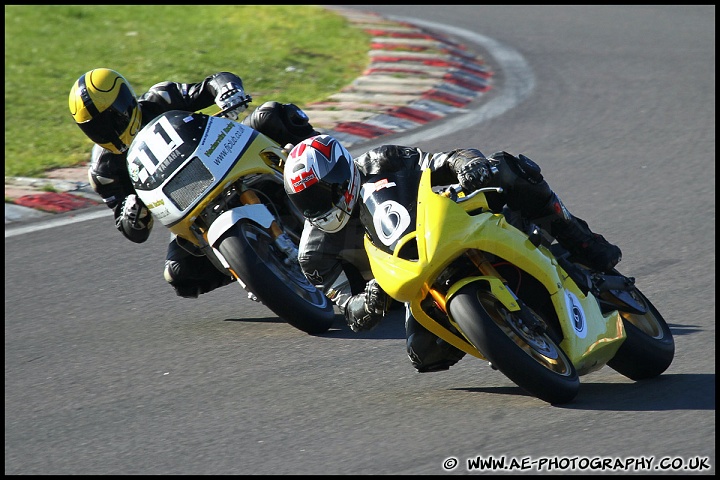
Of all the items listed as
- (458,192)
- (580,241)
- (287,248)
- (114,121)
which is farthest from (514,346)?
(114,121)

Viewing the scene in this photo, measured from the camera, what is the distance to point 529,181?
532cm

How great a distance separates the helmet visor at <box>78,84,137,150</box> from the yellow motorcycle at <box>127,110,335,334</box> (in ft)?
0.92

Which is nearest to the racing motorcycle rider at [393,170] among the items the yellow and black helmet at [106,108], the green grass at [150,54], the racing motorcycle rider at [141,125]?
the racing motorcycle rider at [141,125]

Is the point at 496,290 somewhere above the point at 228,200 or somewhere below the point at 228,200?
above

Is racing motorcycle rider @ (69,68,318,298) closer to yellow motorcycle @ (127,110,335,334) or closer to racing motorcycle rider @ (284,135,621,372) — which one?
yellow motorcycle @ (127,110,335,334)

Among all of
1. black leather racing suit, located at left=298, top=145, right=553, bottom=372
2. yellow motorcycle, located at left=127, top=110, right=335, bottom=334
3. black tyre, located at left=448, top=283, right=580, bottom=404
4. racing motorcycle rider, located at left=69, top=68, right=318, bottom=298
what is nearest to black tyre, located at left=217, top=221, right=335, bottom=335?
yellow motorcycle, located at left=127, top=110, right=335, bottom=334

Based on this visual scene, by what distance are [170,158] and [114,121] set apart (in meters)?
0.58

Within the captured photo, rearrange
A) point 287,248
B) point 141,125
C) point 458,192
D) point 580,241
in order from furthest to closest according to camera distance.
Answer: point 141,125 → point 287,248 → point 580,241 → point 458,192

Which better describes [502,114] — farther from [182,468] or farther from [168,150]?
[182,468]

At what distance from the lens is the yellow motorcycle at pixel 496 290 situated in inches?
186

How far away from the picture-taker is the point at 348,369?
5.92 meters

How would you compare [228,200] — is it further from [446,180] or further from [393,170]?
[446,180]

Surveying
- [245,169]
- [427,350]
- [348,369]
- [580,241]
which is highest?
[580,241]

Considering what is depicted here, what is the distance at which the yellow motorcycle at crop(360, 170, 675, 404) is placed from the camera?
472cm
